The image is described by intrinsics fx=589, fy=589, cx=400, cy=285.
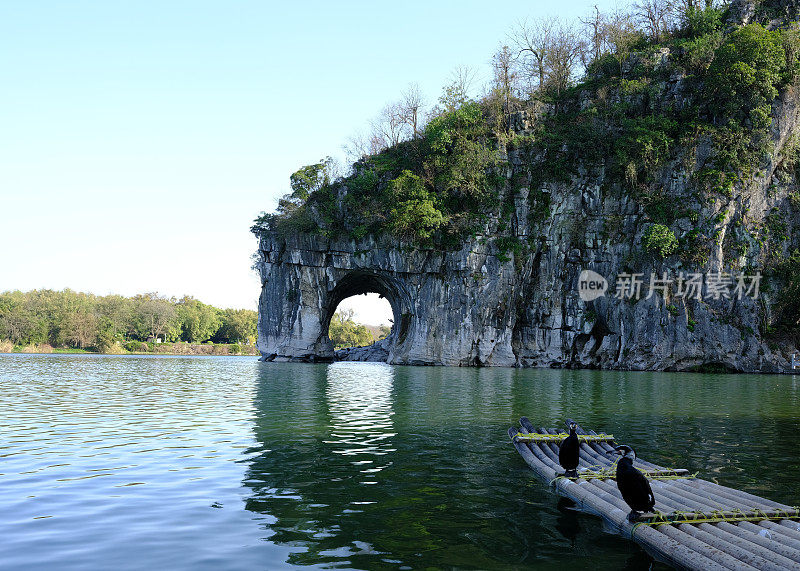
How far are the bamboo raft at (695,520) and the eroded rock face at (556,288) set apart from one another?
42.3 m

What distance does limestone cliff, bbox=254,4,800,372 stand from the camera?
4788 centimetres

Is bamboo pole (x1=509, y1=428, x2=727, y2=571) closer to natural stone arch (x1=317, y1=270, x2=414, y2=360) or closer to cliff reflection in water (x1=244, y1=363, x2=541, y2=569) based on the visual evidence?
cliff reflection in water (x1=244, y1=363, x2=541, y2=569)

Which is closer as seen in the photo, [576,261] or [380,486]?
[380,486]

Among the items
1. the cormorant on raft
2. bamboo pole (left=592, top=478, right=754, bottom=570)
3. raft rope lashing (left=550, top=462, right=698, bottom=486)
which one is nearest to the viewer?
bamboo pole (left=592, top=478, right=754, bottom=570)

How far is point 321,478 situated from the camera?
10.1 metres

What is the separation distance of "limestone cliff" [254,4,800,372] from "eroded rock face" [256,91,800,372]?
0.11 m

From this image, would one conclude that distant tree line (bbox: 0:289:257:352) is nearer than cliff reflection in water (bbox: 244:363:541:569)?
No

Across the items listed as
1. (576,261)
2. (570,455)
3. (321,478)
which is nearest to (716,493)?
(570,455)

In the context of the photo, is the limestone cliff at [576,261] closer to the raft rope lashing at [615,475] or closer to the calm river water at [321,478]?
the calm river water at [321,478]

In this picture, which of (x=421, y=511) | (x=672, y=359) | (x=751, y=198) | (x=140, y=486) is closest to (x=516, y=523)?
(x=421, y=511)

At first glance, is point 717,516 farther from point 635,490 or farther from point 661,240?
point 661,240

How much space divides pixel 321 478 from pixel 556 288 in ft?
149
